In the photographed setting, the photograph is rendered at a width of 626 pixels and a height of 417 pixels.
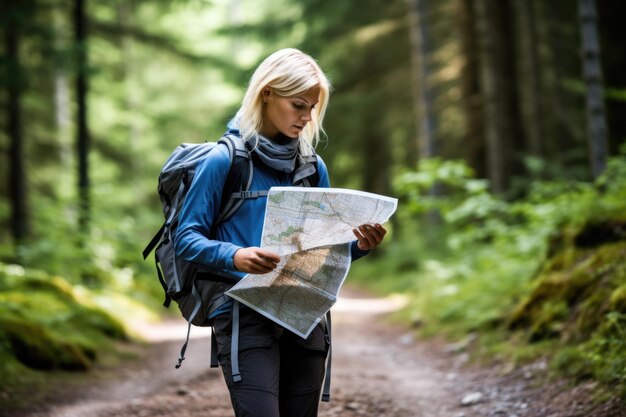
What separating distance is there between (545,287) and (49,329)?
5.89 metres

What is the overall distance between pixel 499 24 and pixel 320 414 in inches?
449

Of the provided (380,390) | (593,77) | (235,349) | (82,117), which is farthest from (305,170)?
(82,117)

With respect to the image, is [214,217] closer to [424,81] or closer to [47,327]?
[47,327]

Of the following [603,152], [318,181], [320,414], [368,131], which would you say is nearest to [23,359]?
[320,414]

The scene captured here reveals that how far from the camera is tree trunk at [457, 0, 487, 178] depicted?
1509 cm

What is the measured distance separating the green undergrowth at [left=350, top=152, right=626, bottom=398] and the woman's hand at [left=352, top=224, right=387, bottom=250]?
243 cm

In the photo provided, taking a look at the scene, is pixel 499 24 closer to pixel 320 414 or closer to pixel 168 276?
pixel 320 414

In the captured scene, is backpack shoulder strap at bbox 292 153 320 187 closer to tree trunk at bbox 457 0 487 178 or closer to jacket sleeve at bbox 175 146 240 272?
jacket sleeve at bbox 175 146 240 272

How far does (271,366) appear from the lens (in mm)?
2623

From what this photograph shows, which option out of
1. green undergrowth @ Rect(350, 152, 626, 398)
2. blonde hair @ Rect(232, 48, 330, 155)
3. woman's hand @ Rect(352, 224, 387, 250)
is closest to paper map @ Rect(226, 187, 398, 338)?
woman's hand @ Rect(352, 224, 387, 250)

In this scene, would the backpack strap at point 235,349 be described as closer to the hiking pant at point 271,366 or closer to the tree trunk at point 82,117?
the hiking pant at point 271,366

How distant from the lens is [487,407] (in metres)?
5.29

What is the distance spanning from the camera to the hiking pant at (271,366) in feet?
8.33

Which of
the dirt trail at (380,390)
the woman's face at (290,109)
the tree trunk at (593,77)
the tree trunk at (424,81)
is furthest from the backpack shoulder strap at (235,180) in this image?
the tree trunk at (424,81)
